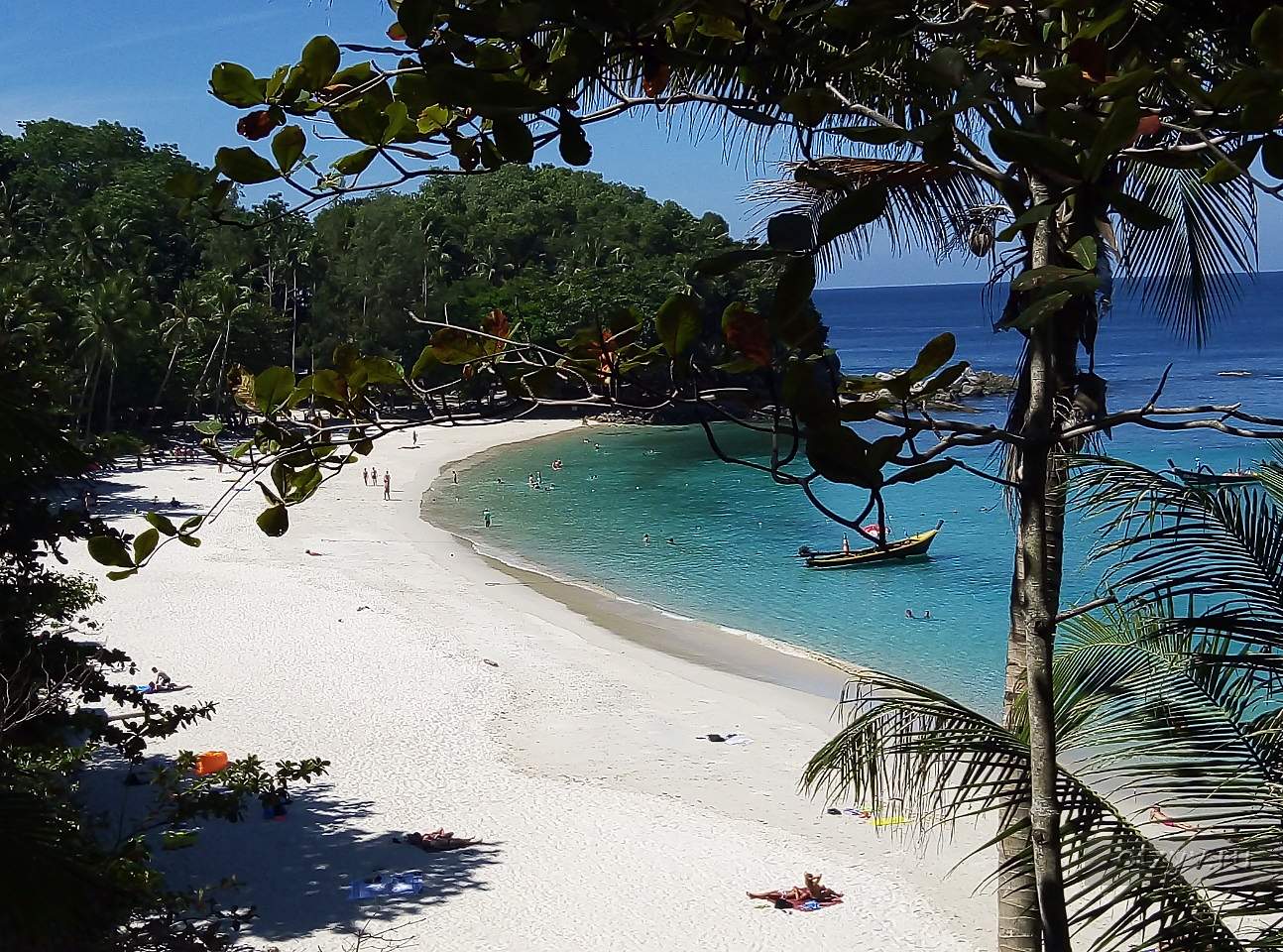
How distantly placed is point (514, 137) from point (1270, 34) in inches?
31.9

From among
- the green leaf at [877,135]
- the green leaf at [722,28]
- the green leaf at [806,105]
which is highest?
the green leaf at [722,28]

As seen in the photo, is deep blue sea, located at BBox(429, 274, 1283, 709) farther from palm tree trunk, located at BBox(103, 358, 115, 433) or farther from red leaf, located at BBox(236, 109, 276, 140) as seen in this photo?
palm tree trunk, located at BBox(103, 358, 115, 433)

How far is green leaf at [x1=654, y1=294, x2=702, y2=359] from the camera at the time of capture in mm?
1304

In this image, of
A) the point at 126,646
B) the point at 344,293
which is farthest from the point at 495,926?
the point at 344,293

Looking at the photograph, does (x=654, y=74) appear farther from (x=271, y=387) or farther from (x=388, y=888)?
(x=388, y=888)

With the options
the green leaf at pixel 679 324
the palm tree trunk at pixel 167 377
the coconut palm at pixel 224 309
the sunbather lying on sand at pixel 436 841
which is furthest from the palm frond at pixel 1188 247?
the coconut palm at pixel 224 309

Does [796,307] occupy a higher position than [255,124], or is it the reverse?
[255,124]

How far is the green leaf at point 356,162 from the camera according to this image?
1.73 metres

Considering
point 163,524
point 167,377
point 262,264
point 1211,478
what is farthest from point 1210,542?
point 262,264

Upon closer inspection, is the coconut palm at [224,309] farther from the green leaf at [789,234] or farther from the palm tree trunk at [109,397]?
the green leaf at [789,234]

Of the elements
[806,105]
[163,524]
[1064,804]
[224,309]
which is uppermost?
[224,309]

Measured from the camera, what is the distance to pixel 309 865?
9.91 metres

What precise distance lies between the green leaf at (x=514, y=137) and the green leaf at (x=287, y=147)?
308 millimetres

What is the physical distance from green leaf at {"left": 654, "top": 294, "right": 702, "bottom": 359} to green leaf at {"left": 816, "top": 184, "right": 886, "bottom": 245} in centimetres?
23
